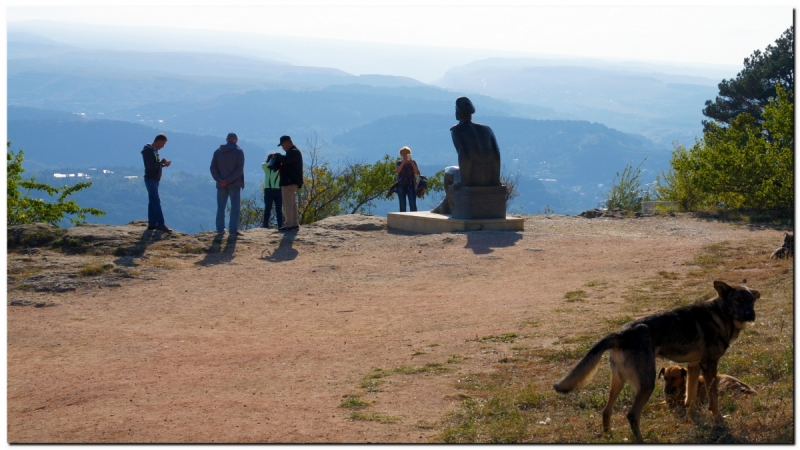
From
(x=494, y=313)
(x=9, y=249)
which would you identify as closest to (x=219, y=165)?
(x=9, y=249)

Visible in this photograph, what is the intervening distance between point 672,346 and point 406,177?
13714 mm

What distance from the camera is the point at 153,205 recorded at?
50.8 feet

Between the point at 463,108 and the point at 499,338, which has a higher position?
the point at 463,108

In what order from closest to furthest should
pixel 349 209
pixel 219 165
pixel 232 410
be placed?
pixel 232 410
pixel 219 165
pixel 349 209

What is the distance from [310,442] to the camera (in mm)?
5965

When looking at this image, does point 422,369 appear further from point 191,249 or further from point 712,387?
point 191,249

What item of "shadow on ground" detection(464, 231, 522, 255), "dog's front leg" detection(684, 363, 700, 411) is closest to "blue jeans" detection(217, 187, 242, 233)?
"shadow on ground" detection(464, 231, 522, 255)

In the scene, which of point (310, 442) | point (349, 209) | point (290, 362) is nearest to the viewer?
point (310, 442)

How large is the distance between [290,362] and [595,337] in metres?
2.80

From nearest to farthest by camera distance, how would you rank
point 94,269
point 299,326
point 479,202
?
point 299,326
point 94,269
point 479,202

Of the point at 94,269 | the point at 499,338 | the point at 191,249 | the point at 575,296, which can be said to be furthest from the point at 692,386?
the point at 191,249

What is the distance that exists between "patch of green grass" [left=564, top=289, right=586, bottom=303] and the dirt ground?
0.59 feet

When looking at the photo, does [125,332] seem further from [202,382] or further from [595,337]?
[595,337]

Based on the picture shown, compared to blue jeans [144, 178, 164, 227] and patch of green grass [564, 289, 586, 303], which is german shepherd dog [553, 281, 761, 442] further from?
blue jeans [144, 178, 164, 227]
